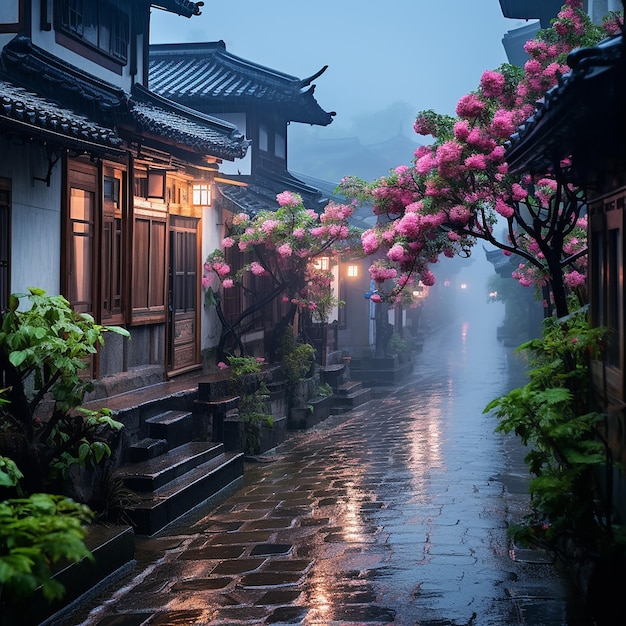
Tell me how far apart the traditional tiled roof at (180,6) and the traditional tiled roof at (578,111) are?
1073 cm

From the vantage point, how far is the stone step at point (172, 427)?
1435 cm

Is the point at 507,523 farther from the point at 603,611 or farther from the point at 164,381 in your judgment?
the point at 164,381

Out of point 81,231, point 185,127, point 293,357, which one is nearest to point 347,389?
point 293,357

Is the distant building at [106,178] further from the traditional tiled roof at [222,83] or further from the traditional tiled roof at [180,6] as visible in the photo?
the traditional tiled roof at [222,83]

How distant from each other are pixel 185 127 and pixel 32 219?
210 inches

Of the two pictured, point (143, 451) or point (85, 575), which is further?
point (143, 451)

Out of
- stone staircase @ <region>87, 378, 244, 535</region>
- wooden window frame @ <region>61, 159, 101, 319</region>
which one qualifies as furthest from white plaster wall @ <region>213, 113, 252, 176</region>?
wooden window frame @ <region>61, 159, 101, 319</region>

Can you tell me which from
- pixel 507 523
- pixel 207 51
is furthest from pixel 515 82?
pixel 207 51

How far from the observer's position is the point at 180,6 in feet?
60.5

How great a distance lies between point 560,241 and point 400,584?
5.38 m

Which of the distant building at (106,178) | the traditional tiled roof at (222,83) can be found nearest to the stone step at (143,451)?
the distant building at (106,178)

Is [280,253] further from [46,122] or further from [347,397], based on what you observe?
[46,122]

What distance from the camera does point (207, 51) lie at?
30.1 meters

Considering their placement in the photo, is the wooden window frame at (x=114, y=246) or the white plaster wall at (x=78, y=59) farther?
the wooden window frame at (x=114, y=246)
